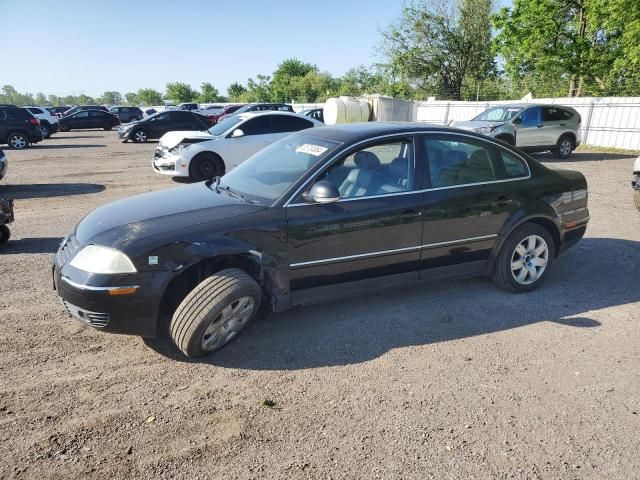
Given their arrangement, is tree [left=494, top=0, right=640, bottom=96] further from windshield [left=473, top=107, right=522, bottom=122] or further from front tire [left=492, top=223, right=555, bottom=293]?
front tire [left=492, top=223, right=555, bottom=293]

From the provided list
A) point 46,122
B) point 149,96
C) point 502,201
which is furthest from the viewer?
point 149,96

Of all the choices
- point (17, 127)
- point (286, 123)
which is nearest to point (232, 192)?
point (286, 123)

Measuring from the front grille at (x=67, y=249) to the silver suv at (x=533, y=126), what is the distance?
504 inches

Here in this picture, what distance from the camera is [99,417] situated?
2.96m

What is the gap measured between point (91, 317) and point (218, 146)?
7.98 metres

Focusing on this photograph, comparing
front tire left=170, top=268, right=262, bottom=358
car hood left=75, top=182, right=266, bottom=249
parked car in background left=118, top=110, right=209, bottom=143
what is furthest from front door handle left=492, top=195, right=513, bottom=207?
parked car in background left=118, top=110, right=209, bottom=143

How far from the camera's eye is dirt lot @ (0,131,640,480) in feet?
8.61

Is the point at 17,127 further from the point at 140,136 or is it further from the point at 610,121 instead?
the point at 610,121

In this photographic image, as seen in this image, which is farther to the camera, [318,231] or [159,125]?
[159,125]

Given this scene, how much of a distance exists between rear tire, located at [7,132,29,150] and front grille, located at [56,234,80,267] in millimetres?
18760

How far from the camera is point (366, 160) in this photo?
4.19m

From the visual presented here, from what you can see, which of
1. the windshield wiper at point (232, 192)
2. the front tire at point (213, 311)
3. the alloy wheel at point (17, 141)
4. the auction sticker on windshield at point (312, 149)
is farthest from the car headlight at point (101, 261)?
the alloy wheel at point (17, 141)

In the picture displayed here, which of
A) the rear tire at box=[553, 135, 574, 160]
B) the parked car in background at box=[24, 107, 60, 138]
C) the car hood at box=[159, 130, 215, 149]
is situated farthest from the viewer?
the parked car in background at box=[24, 107, 60, 138]

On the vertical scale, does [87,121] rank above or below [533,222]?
below
